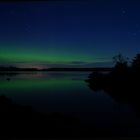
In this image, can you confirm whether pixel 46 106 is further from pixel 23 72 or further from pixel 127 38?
pixel 127 38

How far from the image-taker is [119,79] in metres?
3.37

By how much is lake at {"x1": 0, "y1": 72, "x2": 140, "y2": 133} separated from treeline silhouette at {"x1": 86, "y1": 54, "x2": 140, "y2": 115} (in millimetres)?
144

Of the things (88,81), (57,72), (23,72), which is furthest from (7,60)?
(88,81)

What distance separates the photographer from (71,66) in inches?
136

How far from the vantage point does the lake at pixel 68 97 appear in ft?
11.4

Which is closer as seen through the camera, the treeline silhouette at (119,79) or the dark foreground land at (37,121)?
→ the treeline silhouette at (119,79)

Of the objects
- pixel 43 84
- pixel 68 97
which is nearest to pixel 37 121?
pixel 68 97

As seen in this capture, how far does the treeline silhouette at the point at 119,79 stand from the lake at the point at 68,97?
0.14 m

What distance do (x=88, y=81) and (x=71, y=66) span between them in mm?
333

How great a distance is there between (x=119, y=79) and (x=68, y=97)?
0.88 m

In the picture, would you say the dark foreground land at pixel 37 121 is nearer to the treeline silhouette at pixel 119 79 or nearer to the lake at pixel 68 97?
the lake at pixel 68 97

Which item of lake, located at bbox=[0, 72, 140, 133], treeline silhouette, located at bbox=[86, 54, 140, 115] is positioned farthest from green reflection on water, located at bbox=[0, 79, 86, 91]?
treeline silhouette, located at bbox=[86, 54, 140, 115]

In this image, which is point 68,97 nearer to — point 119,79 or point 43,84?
point 43,84

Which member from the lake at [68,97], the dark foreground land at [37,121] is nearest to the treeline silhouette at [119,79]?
the lake at [68,97]
